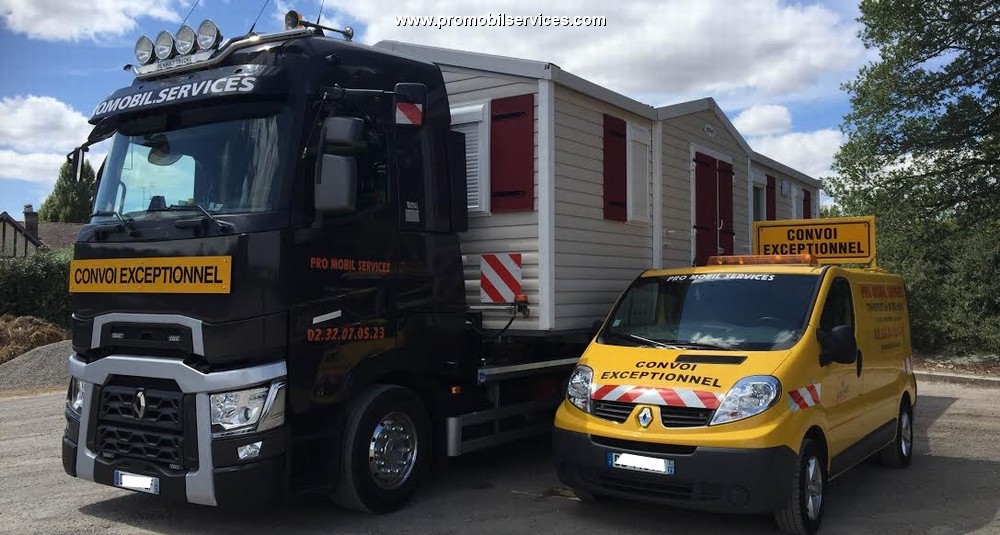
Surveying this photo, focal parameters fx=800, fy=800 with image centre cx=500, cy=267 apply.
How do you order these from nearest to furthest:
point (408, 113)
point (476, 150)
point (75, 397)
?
point (75, 397) → point (408, 113) → point (476, 150)

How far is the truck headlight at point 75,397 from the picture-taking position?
218 inches

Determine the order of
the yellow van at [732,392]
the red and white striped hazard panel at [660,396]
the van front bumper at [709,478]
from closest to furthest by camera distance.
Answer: the van front bumper at [709,478] < the yellow van at [732,392] < the red and white striped hazard panel at [660,396]

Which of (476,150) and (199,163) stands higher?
(476,150)

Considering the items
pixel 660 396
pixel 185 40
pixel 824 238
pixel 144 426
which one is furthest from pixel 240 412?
pixel 824 238

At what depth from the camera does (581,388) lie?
574 centimetres

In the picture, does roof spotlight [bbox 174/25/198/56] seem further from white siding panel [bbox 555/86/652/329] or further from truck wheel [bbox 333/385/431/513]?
white siding panel [bbox 555/86/652/329]

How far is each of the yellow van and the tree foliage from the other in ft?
36.1

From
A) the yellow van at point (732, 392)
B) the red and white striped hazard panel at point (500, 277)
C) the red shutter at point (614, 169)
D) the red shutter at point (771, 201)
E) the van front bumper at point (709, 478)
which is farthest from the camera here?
the red shutter at point (771, 201)

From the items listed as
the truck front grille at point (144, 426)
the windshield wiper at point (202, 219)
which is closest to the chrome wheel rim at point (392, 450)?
the truck front grille at point (144, 426)

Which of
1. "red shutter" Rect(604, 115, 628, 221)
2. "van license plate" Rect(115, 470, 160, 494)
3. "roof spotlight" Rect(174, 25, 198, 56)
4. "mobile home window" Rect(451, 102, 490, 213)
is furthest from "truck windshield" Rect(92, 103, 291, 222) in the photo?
"red shutter" Rect(604, 115, 628, 221)

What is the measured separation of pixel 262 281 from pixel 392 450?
5.43 ft

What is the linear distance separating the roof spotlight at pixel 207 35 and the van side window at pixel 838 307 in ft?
15.6

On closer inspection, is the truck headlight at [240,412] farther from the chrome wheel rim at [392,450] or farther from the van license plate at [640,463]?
the van license plate at [640,463]

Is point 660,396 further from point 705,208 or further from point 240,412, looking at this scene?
point 705,208
